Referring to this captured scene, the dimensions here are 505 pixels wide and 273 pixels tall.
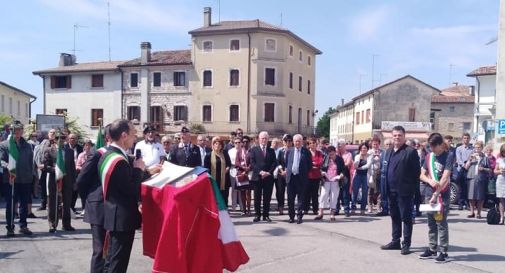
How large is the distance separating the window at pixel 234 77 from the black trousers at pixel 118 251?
44.8m

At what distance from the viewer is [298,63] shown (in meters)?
53.2

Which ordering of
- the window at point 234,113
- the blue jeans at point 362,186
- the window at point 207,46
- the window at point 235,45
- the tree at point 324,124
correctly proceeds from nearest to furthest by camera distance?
the blue jeans at point 362,186
the window at point 235,45
the window at point 234,113
the window at point 207,46
the tree at point 324,124

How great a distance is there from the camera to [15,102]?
59156mm

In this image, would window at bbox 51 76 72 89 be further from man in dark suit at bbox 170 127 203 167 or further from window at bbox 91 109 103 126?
man in dark suit at bbox 170 127 203 167

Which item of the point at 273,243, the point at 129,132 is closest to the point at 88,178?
the point at 129,132

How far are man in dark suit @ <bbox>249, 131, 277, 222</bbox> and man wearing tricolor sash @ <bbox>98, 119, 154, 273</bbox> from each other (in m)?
6.55

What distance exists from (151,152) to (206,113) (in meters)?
39.5

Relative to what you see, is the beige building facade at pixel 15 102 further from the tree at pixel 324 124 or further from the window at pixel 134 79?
the tree at pixel 324 124

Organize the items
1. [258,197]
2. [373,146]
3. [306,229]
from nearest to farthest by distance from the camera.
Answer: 1. [306,229]
2. [258,197]
3. [373,146]

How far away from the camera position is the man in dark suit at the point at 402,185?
26.1 ft

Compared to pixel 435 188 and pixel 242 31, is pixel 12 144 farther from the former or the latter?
pixel 242 31

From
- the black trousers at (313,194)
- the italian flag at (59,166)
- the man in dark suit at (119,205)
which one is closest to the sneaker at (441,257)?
the man in dark suit at (119,205)

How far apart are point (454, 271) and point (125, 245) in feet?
15.5

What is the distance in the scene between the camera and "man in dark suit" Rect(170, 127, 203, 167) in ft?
34.8
